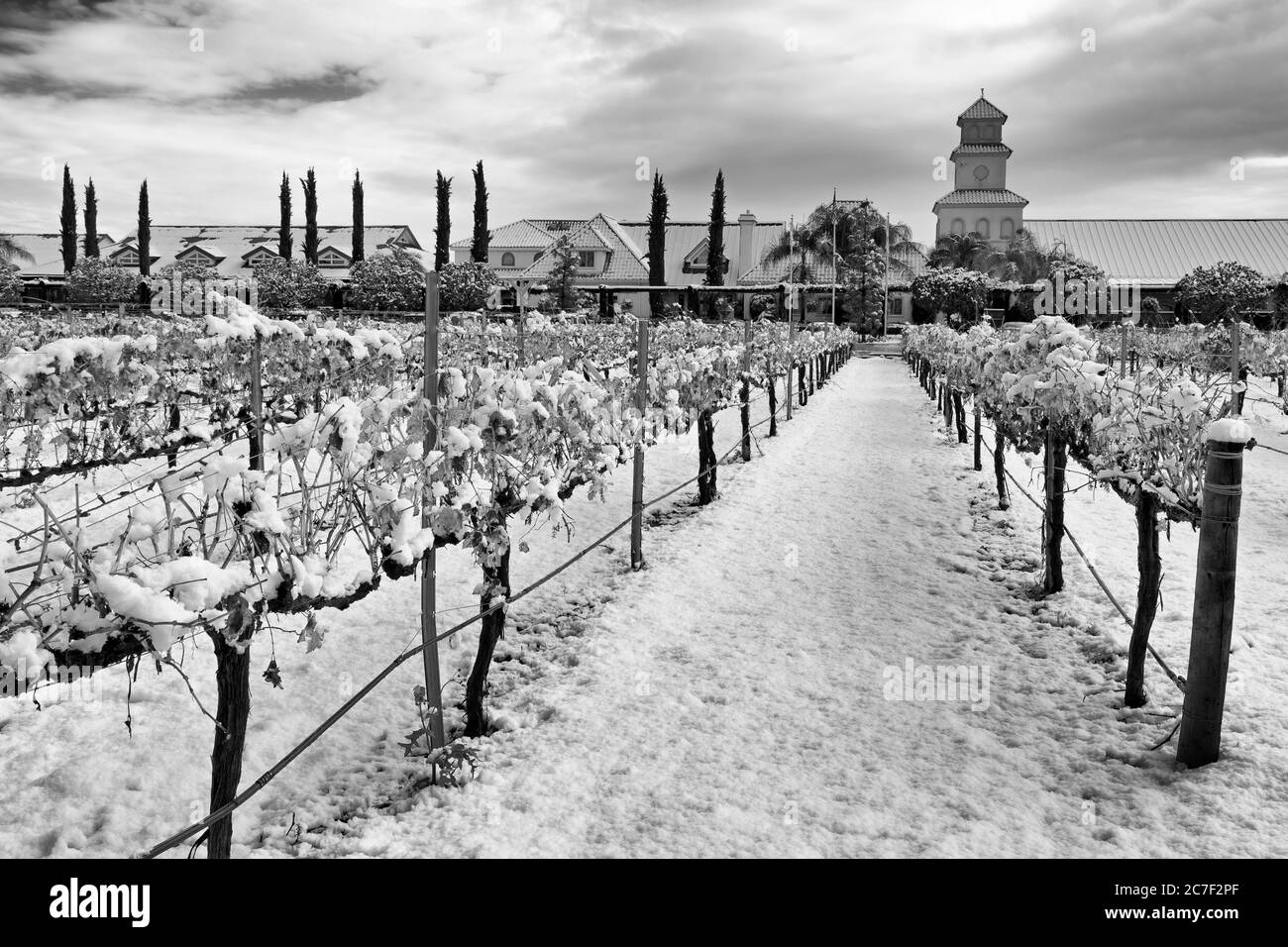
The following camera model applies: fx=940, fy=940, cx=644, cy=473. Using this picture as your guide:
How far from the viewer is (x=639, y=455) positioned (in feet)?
25.7

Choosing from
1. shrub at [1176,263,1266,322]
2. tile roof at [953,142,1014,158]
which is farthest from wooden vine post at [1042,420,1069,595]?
tile roof at [953,142,1014,158]

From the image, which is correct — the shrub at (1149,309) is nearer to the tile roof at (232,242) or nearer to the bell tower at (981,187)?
the bell tower at (981,187)

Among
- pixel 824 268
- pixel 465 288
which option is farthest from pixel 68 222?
A: pixel 824 268

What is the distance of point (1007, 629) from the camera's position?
601 centimetres

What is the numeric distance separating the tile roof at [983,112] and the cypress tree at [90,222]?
210ft

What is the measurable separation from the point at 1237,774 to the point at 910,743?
1308 mm

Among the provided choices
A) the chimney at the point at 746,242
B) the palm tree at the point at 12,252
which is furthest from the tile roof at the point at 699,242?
the palm tree at the point at 12,252

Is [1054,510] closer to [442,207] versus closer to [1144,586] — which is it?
[1144,586]

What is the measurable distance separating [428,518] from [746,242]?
200 ft

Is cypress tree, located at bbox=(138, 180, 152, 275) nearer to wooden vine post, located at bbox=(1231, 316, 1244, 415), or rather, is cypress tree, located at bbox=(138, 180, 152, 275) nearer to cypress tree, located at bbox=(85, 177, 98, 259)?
cypress tree, located at bbox=(85, 177, 98, 259)

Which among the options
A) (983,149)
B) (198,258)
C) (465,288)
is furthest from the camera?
(983,149)

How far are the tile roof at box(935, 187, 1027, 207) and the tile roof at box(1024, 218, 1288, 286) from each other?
3679 mm

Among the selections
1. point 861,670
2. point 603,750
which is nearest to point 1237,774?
point 861,670

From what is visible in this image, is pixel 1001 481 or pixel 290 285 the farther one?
pixel 290 285
